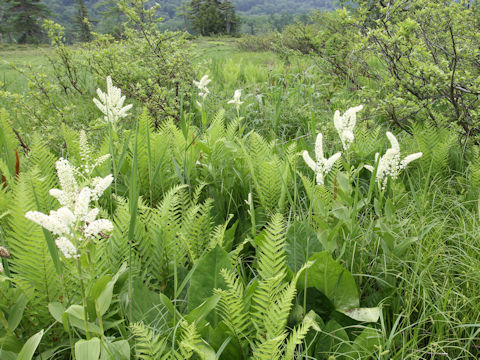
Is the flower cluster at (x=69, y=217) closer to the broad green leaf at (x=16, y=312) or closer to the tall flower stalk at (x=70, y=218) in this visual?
the tall flower stalk at (x=70, y=218)

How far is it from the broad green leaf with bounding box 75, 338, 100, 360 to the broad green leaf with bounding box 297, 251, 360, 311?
71 cm

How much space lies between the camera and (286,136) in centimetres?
332

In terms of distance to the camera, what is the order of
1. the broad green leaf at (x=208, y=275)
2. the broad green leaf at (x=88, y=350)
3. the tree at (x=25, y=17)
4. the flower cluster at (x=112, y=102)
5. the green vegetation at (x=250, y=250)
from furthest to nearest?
the tree at (x=25, y=17), the flower cluster at (x=112, y=102), the broad green leaf at (x=208, y=275), the green vegetation at (x=250, y=250), the broad green leaf at (x=88, y=350)

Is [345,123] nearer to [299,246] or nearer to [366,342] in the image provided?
[299,246]

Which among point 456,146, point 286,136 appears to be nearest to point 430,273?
point 456,146

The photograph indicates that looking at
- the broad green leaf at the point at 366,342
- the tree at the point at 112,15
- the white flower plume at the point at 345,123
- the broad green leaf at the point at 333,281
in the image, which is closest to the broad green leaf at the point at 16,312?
the broad green leaf at the point at 333,281

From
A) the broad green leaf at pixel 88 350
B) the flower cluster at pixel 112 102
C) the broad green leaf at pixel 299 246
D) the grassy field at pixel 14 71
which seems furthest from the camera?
the grassy field at pixel 14 71

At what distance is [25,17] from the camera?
39.3 meters

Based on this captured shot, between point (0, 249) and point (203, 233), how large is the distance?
86 cm

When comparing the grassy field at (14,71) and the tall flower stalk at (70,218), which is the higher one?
the tall flower stalk at (70,218)


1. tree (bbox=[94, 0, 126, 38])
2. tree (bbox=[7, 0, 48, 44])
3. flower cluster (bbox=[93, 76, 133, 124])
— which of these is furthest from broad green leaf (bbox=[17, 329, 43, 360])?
tree (bbox=[7, 0, 48, 44])

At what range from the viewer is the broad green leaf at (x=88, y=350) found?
885mm

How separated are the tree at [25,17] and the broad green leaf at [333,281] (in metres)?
45.8

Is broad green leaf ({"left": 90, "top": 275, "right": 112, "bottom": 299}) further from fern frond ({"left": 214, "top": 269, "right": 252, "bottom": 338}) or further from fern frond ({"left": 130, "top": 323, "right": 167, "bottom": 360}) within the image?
fern frond ({"left": 214, "top": 269, "right": 252, "bottom": 338})
